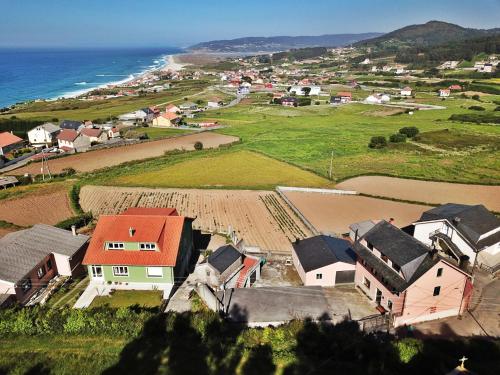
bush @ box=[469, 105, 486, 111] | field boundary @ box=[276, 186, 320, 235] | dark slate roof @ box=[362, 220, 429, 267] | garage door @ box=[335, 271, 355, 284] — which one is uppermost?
dark slate roof @ box=[362, 220, 429, 267]

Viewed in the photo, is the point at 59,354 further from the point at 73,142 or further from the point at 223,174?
the point at 73,142

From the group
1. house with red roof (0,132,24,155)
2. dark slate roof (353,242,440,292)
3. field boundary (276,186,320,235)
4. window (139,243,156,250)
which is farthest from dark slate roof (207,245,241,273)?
house with red roof (0,132,24,155)

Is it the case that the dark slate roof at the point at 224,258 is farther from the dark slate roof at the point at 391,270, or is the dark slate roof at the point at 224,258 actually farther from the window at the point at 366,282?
the window at the point at 366,282

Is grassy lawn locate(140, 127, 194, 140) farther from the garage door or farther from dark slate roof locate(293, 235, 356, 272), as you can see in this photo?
the garage door

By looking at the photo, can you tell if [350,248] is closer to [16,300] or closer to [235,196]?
[235,196]

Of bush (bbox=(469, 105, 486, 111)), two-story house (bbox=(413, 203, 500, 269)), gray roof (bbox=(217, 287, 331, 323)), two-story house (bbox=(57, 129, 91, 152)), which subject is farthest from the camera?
bush (bbox=(469, 105, 486, 111))

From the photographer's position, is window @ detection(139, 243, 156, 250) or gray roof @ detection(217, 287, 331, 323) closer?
gray roof @ detection(217, 287, 331, 323)

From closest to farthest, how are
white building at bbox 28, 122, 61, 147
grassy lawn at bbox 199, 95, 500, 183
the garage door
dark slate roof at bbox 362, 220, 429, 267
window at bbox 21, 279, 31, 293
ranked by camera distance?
dark slate roof at bbox 362, 220, 429, 267 → window at bbox 21, 279, 31, 293 → the garage door → grassy lawn at bbox 199, 95, 500, 183 → white building at bbox 28, 122, 61, 147
